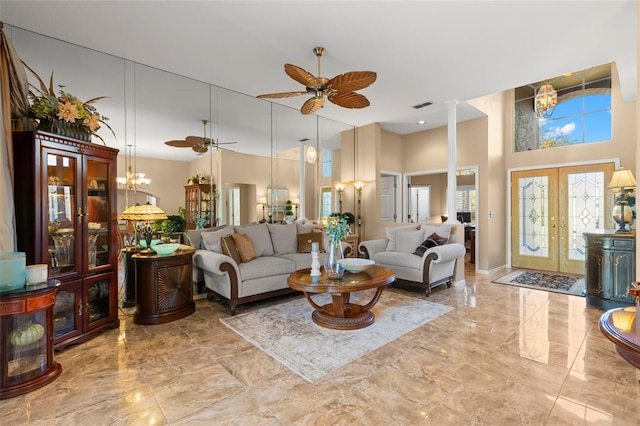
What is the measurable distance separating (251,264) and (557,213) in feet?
20.0

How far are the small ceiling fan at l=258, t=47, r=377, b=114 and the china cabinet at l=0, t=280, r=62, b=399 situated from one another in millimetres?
2702

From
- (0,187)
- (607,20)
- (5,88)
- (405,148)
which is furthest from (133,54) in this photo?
(405,148)

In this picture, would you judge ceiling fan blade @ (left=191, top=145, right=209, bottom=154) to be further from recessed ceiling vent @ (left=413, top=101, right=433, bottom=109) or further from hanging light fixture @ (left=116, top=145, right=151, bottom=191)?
recessed ceiling vent @ (left=413, top=101, right=433, bottom=109)

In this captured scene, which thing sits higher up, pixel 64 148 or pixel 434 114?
pixel 434 114

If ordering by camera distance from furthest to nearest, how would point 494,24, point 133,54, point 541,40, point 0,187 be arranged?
point 133,54, point 541,40, point 494,24, point 0,187

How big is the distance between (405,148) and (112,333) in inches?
265

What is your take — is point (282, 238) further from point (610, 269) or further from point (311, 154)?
point (610, 269)

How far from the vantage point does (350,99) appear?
11.4 ft

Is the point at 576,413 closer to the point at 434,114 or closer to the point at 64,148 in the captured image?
the point at 64,148

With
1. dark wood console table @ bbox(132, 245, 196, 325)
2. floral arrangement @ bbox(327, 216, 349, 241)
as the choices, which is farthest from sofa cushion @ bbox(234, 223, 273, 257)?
floral arrangement @ bbox(327, 216, 349, 241)

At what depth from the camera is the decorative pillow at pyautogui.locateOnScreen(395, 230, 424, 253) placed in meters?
4.94

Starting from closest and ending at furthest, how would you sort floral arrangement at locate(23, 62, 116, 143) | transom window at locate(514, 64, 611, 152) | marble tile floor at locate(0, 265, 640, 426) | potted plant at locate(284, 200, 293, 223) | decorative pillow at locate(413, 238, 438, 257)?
marble tile floor at locate(0, 265, 640, 426) → floral arrangement at locate(23, 62, 116, 143) → decorative pillow at locate(413, 238, 438, 257) → transom window at locate(514, 64, 611, 152) → potted plant at locate(284, 200, 293, 223)

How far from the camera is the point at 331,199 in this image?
6895 mm

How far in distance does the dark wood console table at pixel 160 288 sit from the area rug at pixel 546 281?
16.7 ft
